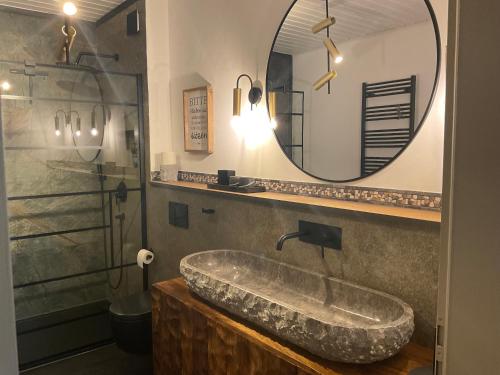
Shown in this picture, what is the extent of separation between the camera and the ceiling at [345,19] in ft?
4.66

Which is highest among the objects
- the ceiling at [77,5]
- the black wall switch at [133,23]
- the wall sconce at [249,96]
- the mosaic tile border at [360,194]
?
the ceiling at [77,5]

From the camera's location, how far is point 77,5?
294 centimetres

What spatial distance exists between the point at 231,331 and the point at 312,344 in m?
0.37

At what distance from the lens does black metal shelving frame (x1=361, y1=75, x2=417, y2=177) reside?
1433 millimetres

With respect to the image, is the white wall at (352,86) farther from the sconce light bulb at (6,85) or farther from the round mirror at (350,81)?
the sconce light bulb at (6,85)

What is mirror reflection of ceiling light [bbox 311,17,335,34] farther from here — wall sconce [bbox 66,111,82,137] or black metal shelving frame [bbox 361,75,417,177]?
wall sconce [bbox 66,111,82,137]

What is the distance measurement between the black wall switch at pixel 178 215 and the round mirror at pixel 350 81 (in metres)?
0.86

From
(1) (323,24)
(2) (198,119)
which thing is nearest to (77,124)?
(2) (198,119)

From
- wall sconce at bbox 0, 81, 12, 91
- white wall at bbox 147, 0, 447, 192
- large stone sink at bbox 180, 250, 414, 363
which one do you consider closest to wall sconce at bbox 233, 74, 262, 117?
white wall at bbox 147, 0, 447, 192

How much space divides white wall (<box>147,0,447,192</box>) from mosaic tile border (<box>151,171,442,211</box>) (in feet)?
0.09

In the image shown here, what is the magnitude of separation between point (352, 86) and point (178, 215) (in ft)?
4.62

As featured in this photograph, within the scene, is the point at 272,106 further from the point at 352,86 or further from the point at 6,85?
the point at 6,85

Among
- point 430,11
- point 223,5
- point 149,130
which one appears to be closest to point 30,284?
point 149,130

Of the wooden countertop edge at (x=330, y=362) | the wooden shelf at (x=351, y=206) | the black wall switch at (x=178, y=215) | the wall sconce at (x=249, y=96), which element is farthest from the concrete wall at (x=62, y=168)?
the wooden countertop edge at (x=330, y=362)
